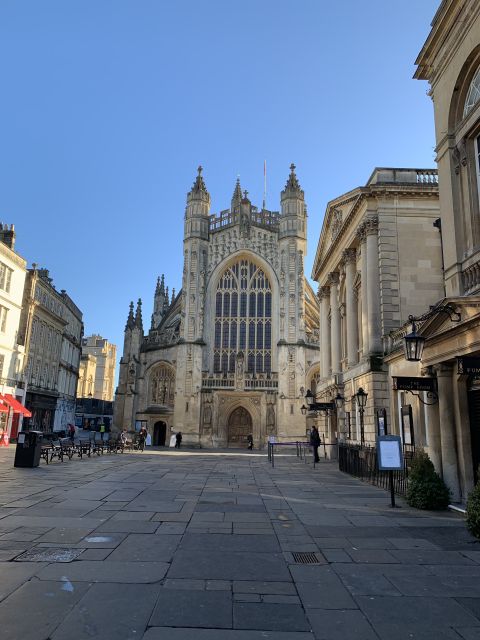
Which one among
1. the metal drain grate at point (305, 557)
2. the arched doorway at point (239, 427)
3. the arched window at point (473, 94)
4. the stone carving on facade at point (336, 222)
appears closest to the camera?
the metal drain grate at point (305, 557)

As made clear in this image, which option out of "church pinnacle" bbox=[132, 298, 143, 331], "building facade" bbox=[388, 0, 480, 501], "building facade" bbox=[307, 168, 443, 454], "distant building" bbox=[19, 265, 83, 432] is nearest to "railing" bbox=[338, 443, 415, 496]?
"building facade" bbox=[307, 168, 443, 454]

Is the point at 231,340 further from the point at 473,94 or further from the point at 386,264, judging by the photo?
the point at 473,94

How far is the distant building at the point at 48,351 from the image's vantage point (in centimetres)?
3688

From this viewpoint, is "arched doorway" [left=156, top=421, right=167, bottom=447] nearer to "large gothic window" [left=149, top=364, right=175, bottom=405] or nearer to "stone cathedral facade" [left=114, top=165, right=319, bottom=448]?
"stone cathedral facade" [left=114, top=165, right=319, bottom=448]

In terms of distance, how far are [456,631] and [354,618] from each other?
841mm

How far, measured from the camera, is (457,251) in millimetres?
11375

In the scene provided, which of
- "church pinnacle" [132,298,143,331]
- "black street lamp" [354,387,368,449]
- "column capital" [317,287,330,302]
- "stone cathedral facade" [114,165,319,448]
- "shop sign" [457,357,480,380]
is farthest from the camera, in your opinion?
"church pinnacle" [132,298,143,331]

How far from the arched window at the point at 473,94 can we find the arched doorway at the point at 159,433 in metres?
38.8

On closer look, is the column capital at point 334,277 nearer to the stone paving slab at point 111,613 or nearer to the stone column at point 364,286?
the stone column at point 364,286

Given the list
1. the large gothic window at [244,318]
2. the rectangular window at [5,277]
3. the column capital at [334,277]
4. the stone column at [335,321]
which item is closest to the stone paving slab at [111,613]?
the stone column at [335,321]

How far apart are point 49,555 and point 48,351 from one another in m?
38.0

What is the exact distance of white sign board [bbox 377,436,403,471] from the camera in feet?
35.3

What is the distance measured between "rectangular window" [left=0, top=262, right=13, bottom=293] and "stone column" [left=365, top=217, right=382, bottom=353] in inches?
968

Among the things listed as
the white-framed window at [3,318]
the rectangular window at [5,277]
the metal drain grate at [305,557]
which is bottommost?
the metal drain grate at [305,557]
